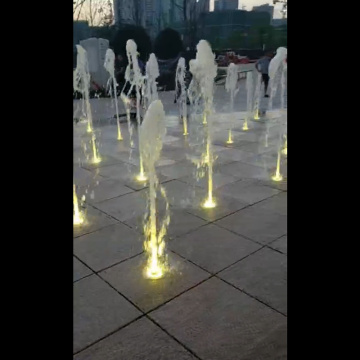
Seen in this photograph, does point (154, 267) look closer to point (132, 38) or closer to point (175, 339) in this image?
point (175, 339)

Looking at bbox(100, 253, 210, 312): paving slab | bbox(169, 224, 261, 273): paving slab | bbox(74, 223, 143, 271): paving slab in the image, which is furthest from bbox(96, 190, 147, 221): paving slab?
bbox(100, 253, 210, 312): paving slab

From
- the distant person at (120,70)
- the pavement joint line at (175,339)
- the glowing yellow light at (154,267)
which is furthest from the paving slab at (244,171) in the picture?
the distant person at (120,70)

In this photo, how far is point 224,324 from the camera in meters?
3.19

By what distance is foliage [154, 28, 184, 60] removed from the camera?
1061 inches

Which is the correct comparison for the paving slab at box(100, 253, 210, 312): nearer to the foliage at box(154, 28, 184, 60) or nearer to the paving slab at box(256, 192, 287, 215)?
the paving slab at box(256, 192, 287, 215)

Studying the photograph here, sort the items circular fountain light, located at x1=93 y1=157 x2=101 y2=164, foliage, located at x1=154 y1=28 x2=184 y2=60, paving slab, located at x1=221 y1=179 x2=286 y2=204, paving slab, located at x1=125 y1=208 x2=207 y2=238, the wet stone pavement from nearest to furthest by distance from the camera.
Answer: the wet stone pavement
paving slab, located at x1=125 y1=208 x2=207 y2=238
paving slab, located at x1=221 y1=179 x2=286 y2=204
circular fountain light, located at x1=93 y1=157 x2=101 y2=164
foliage, located at x1=154 y1=28 x2=184 y2=60

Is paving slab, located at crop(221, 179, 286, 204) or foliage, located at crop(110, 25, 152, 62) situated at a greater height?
foliage, located at crop(110, 25, 152, 62)

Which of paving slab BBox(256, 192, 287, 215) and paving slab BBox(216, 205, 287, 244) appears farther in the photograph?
paving slab BBox(256, 192, 287, 215)

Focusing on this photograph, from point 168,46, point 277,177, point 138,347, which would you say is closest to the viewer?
point 138,347

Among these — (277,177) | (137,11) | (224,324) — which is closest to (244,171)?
(277,177)

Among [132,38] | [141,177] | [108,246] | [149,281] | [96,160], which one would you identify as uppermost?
[132,38]

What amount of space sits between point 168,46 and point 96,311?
2624 centimetres

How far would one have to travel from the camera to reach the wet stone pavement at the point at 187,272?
3006 mm
